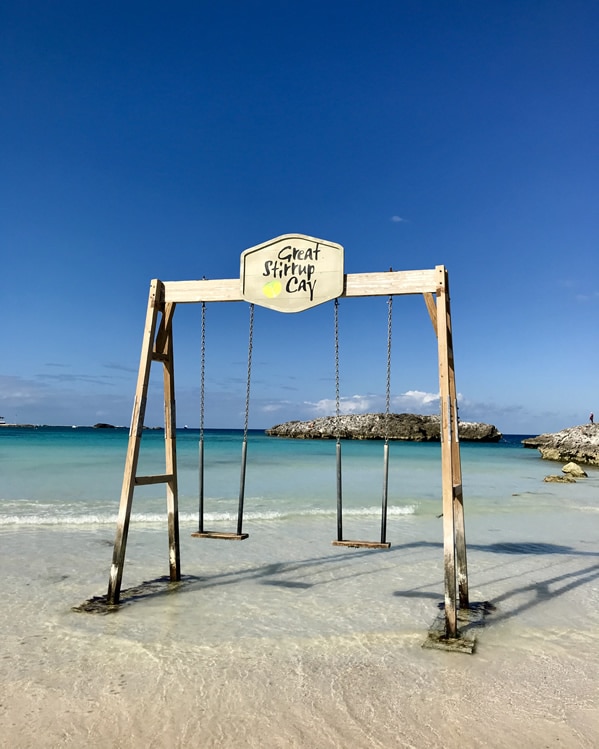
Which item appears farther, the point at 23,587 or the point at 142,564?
the point at 142,564

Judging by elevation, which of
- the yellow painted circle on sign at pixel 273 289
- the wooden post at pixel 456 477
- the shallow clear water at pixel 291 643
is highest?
the yellow painted circle on sign at pixel 273 289

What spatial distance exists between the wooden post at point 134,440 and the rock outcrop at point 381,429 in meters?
69.2

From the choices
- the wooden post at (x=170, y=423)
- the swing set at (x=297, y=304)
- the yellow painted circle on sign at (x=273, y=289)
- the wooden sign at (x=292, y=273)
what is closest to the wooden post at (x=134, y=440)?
the swing set at (x=297, y=304)

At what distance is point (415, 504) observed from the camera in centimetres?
1670

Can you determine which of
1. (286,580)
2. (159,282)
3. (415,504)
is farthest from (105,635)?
(415,504)

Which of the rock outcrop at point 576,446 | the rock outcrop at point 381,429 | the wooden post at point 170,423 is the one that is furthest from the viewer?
the rock outcrop at point 381,429

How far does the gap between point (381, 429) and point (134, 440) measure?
72835mm

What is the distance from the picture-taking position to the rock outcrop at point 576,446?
39.1 meters

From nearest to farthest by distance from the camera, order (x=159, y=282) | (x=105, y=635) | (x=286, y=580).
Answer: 1. (x=105, y=635)
2. (x=159, y=282)
3. (x=286, y=580)

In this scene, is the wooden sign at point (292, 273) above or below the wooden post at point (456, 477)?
above

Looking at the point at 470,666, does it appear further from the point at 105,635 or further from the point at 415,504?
the point at 415,504

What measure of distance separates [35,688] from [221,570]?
405cm

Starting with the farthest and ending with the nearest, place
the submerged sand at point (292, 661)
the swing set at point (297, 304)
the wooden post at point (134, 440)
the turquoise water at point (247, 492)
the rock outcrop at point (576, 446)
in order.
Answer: the rock outcrop at point (576, 446) < the turquoise water at point (247, 492) < the wooden post at point (134, 440) < the swing set at point (297, 304) < the submerged sand at point (292, 661)

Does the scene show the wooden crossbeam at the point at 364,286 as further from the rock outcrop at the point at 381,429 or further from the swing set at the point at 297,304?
the rock outcrop at the point at 381,429
